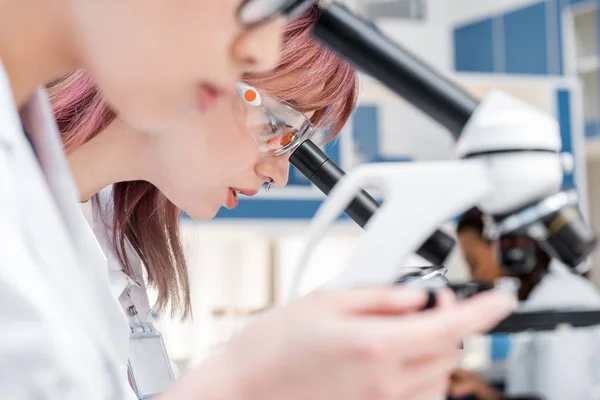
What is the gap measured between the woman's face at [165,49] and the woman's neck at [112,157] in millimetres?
461

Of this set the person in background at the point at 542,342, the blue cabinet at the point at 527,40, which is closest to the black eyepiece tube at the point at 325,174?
the person in background at the point at 542,342

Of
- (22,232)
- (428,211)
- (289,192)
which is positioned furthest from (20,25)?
(289,192)

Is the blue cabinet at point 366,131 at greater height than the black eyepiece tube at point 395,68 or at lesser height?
lesser

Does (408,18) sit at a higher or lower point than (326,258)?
higher

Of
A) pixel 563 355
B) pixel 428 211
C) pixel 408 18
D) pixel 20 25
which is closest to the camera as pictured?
pixel 428 211

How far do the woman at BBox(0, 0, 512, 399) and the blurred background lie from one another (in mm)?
855

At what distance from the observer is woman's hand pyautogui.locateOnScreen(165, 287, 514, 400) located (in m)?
0.44

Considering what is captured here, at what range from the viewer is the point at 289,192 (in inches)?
138

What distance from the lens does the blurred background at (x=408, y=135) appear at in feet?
11.4

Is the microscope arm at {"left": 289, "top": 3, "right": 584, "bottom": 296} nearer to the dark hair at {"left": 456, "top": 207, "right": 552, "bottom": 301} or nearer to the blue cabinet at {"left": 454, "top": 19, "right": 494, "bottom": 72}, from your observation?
the dark hair at {"left": 456, "top": 207, "right": 552, "bottom": 301}

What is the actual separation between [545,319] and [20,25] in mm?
479

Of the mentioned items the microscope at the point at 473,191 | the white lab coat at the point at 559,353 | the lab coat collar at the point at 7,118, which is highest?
the lab coat collar at the point at 7,118

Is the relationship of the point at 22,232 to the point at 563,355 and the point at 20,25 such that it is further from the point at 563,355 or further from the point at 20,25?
the point at 563,355

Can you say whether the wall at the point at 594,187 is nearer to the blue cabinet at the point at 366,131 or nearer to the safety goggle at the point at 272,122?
the blue cabinet at the point at 366,131
